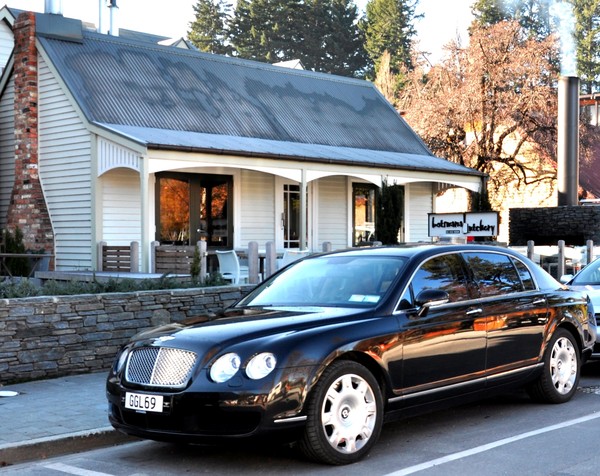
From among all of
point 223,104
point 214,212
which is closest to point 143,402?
point 214,212

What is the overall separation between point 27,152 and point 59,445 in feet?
44.2

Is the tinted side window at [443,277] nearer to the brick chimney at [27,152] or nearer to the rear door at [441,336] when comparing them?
the rear door at [441,336]

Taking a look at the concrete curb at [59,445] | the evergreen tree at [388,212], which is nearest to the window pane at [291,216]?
the evergreen tree at [388,212]

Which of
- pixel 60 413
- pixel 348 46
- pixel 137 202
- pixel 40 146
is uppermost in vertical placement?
pixel 348 46

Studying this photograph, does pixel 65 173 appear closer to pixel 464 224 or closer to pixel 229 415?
pixel 464 224

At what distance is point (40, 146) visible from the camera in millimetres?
19250

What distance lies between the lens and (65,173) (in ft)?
60.8

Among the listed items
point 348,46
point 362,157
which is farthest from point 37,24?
point 348,46

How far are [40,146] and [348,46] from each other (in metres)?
51.0

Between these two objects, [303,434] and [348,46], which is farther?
[348,46]

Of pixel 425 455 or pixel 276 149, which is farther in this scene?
pixel 276 149

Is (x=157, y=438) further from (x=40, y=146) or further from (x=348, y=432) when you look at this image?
(x=40, y=146)

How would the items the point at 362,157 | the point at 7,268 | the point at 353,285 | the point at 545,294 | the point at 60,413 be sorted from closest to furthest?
the point at 353,285 → the point at 60,413 → the point at 545,294 → the point at 7,268 → the point at 362,157

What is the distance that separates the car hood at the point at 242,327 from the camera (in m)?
6.18
